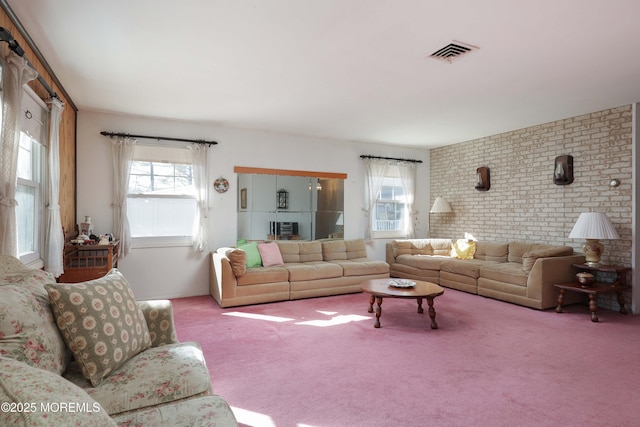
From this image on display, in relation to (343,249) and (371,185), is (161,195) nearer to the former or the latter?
(343,249)

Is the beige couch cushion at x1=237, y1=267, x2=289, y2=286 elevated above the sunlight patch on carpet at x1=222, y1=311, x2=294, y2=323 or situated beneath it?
elevated above

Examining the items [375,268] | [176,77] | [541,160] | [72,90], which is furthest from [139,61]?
[541,160]

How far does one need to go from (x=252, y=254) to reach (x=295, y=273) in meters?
0.71

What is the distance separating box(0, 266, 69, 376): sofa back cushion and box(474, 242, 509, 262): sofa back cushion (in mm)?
5663

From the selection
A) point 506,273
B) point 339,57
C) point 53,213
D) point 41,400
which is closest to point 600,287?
point 506,273

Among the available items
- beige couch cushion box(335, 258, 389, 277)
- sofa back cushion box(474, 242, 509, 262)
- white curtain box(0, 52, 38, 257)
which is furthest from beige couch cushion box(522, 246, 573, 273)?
white curtain box(0, 52, 38, 257)

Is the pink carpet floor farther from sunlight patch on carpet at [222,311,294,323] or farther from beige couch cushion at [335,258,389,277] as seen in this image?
beige couch cushion at [335,258,389,277]

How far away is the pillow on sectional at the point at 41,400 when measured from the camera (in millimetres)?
750

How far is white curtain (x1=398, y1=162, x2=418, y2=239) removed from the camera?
7168mm

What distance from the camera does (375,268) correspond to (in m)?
5.67

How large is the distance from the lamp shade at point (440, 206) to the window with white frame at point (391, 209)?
1.86 feet

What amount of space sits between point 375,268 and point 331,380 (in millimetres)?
3165

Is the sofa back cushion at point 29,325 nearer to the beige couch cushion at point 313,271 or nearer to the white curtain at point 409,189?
the beige couch cushion at point 313,271

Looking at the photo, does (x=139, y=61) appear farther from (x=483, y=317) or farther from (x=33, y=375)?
(x=483, y=317)
